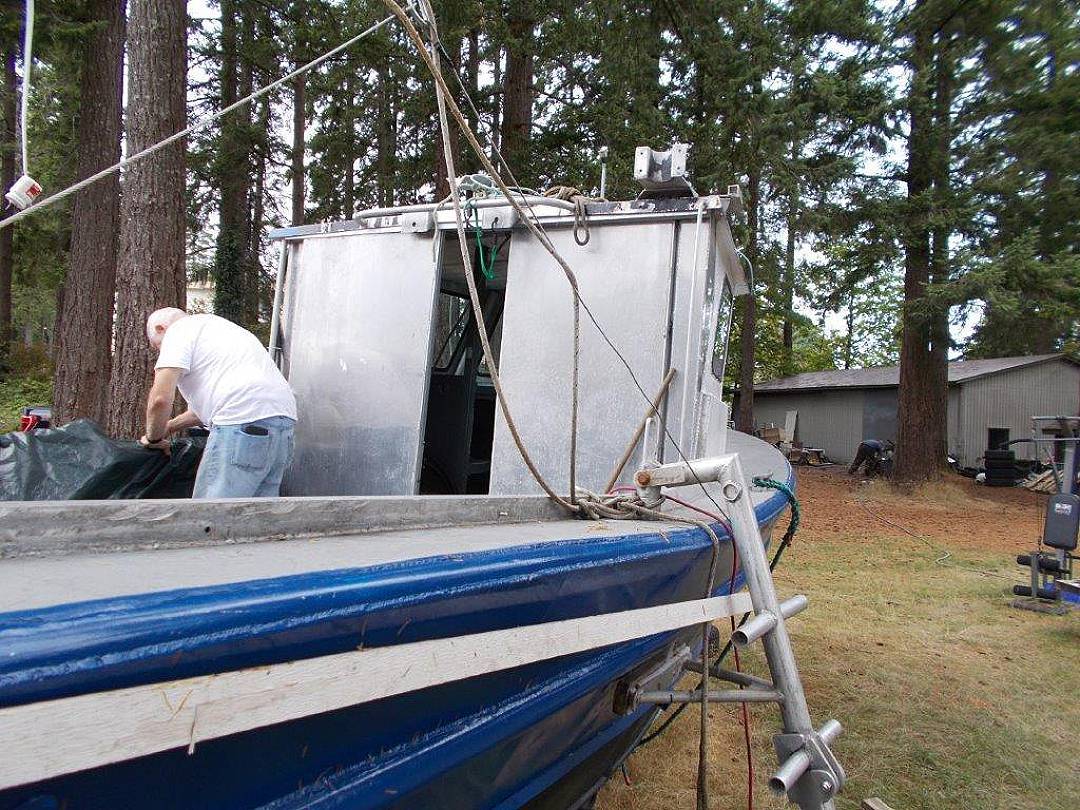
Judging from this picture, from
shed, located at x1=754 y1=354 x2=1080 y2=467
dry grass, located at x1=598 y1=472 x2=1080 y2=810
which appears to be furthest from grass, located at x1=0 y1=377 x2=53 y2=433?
shed, located at x1=754 y1=354 x2=1080 y2=467

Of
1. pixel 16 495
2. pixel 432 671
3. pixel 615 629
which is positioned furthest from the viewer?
pixel 16 495

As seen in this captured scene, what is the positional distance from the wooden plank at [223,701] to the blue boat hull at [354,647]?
0.09ft

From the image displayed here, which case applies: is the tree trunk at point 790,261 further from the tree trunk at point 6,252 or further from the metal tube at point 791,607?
the tree trunk at point 6,252

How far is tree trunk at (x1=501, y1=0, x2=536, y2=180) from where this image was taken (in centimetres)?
1251

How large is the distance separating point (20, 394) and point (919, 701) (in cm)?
2012

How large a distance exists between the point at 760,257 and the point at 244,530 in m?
18.7

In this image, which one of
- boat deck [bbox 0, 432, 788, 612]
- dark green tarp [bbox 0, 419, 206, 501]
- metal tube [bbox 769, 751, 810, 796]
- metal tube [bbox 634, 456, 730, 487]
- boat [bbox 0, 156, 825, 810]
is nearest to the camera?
boat [bbox 0, 156, 825, 810]

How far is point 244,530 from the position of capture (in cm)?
148

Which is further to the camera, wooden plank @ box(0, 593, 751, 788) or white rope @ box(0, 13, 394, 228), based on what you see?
white rope @ box(0, 13, 394, 228)

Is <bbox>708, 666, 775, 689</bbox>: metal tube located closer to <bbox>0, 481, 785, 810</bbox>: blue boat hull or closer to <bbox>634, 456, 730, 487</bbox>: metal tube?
<bbox>0, 481, 785, 810</bbox>: blue boat hull

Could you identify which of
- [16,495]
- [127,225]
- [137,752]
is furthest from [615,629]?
[127,225]

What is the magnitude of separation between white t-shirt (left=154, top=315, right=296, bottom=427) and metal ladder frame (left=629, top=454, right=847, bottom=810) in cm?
183

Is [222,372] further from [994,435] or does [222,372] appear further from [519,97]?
[994,435]

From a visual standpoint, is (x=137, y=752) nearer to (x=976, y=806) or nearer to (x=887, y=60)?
(x=976, y=806)
